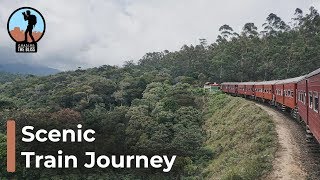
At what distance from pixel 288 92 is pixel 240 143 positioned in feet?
15.7

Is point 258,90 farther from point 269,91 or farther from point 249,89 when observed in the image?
point 269,91

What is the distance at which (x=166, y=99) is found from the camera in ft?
147

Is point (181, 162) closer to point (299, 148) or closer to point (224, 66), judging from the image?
point (299, 148)

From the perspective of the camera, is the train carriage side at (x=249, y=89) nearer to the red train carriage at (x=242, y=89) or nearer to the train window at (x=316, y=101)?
the red train carriage at (x=242, y=89)

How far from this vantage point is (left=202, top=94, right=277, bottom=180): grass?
45.6 feet

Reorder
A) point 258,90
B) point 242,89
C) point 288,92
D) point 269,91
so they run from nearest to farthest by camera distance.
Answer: point 288,92, point 269,91, point 258,90, point 242,89

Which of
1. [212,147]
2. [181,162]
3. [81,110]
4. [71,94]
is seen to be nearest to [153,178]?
[181,162]

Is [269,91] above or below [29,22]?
below

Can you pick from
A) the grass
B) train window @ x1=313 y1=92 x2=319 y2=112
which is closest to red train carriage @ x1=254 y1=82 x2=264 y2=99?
the grass

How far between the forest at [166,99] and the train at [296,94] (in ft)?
10.3

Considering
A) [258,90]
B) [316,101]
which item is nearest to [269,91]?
[258,90]

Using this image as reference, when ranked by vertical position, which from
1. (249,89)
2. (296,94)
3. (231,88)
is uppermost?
(231,88)

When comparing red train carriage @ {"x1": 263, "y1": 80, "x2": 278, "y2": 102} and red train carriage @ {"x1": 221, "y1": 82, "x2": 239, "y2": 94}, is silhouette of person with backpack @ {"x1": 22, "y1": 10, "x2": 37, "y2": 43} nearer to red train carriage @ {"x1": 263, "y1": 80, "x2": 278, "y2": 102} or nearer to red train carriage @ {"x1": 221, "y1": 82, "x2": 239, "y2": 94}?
red train carriage @ {"x1": 263, "y1": 80, "x2": 278, "y2": 102}

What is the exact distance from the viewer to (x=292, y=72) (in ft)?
180
